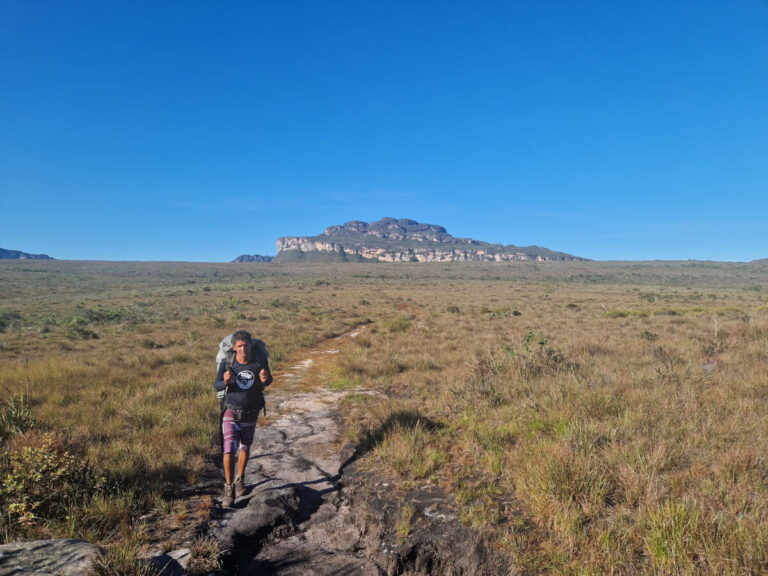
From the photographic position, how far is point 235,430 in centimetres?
455

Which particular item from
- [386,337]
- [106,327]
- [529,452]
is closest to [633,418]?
[529,452]

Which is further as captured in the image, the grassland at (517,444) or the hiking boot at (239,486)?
the hiking boot at (239,486)

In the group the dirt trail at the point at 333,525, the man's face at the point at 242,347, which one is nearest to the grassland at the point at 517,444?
the dirt trail at the point at 333,525

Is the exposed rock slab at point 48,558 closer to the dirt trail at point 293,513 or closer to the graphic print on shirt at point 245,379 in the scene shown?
the dirt trail at point 293,513

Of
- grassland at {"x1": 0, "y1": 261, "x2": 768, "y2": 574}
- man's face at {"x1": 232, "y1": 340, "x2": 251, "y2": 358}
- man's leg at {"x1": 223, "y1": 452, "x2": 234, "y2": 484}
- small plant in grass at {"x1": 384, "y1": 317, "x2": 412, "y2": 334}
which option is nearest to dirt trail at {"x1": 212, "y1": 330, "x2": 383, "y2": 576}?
man's leg at {"x1": 223, "y1": 452, "x2": 234, "y2": 484}

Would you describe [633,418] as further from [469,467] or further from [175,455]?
[175,455]

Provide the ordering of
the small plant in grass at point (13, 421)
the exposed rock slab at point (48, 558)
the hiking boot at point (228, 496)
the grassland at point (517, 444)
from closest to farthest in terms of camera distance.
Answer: the exposed rock slab at point (48, 558)
the grassland at point (517, 444)
the hiking boot at point (228, 496)
the small plant in grass at point (13, 421)

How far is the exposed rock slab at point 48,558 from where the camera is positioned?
2.29 m

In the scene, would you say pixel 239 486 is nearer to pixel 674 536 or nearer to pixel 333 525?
pixel 333 525

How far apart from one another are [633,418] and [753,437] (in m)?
1.20

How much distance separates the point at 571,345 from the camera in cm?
1170

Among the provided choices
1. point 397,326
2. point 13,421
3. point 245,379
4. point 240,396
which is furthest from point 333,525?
point 397,326

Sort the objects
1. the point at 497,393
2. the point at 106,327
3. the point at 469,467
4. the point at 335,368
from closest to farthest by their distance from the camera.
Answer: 1. the point at 469,467
2. the point at 497,393
3. the point at 335,368
4. the point at 106,327

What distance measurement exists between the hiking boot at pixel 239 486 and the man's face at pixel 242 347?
1.53 m
